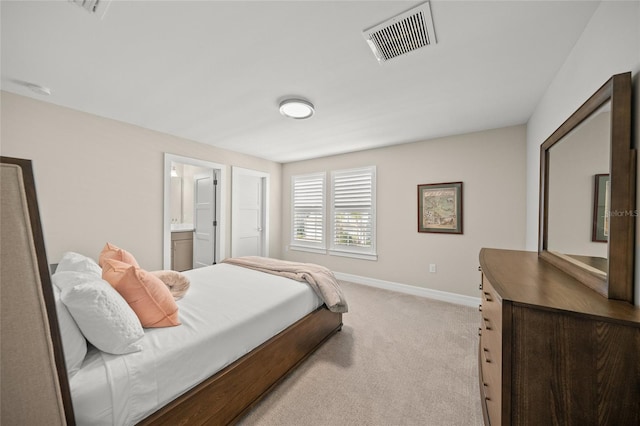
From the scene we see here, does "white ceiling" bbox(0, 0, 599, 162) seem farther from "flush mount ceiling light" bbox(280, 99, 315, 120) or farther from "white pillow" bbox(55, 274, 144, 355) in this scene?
"white pillow" bbox(55, 274, 144, 355)

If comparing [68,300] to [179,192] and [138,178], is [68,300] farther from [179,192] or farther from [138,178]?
[179,192]

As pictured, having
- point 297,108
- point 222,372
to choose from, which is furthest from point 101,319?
point 297,108

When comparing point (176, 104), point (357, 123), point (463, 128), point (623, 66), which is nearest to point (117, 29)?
point (176, 104)

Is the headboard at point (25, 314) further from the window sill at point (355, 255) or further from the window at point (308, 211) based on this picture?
the window at point (308, 211)

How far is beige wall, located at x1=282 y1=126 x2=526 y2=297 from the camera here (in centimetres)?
302

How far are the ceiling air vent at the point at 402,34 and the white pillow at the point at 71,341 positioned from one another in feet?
7.23

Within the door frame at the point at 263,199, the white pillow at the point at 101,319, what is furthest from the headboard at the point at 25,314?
the door frame at the point at 263,199

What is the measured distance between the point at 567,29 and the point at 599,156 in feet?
3.23

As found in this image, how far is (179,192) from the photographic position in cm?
549

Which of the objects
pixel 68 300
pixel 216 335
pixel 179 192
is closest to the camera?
pixel 68 300

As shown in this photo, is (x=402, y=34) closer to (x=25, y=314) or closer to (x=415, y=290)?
(x=25, y=314)

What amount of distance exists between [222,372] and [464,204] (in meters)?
3.48

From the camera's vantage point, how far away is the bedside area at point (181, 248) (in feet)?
14.7

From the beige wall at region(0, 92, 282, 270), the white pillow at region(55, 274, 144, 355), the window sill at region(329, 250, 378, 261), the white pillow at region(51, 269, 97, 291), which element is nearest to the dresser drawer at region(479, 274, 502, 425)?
the white pillow at region(55, 274, 144, 355)
